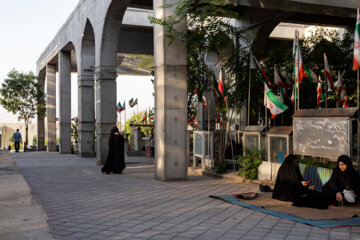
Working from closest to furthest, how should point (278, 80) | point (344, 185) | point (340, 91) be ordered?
point (344, 185), point (278, 80), point (340, 91)

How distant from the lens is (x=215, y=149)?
13383mm

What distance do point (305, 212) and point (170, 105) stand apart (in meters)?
4.99

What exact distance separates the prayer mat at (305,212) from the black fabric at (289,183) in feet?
0.46

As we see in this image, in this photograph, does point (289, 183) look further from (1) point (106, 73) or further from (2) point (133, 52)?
A: (2) point (133, 52)

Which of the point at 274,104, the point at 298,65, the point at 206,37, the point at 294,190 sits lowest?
the point at 294,190

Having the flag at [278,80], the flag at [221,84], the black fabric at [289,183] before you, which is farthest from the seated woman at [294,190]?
the flag at [221,84]

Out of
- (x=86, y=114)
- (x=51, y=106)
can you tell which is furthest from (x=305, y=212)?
(x=51, y=106)

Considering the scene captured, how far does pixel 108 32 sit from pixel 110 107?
108 inches

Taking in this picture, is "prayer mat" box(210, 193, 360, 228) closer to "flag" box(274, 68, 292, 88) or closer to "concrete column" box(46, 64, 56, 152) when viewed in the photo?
"flag" box(274, 68, 292, 88)

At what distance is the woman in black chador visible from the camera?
43.8 feet

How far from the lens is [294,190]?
784 centimetres

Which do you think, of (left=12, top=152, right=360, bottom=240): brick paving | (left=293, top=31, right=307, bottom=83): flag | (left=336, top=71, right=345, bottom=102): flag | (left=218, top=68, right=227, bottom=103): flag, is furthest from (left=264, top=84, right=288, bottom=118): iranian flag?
(left=336, top=71, right=345, bottom=102): flag

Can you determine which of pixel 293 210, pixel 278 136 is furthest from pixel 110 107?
pixel 293 210

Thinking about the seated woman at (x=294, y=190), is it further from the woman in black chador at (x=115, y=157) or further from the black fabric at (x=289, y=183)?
the woman in black chador at (x=115, y=157)
